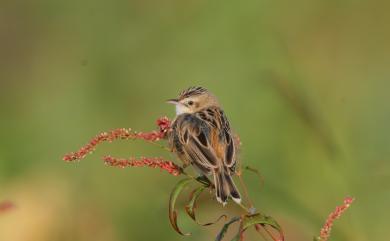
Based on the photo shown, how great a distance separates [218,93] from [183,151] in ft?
12.5

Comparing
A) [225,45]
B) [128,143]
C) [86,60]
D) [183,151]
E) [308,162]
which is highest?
[86,60]

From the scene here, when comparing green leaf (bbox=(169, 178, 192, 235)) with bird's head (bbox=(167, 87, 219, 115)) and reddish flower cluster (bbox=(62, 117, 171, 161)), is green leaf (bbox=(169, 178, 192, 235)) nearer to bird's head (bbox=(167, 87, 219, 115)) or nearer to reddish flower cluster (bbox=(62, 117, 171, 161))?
reddish flower cluster (bbox=(62, 117, 171, 161))

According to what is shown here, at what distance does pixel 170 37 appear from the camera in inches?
383

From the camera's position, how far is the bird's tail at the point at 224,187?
4422 millimetres

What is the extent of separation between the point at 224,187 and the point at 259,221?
87 cm

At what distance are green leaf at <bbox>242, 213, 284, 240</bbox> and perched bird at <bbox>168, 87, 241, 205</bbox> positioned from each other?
60 cm

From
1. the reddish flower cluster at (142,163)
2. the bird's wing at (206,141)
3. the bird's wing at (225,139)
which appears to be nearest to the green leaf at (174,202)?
the reddish flower cluster at (142,163)

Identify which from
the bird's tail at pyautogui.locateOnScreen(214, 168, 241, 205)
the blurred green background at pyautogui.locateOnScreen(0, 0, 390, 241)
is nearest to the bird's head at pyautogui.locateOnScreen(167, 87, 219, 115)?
the blurred green background at pyautogui.locateOnScreen(0, 0, 390, 241)

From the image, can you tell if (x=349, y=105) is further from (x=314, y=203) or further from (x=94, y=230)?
(x=94, y=230)

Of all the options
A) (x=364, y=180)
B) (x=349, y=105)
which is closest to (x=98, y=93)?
(x=349, y=105)

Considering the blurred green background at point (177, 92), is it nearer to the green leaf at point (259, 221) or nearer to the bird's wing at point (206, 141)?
the bird's wing at point (206, 141)

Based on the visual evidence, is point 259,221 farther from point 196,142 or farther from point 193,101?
point 193,101

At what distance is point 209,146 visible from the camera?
5105 mm

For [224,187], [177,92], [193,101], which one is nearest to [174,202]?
[224,187]
